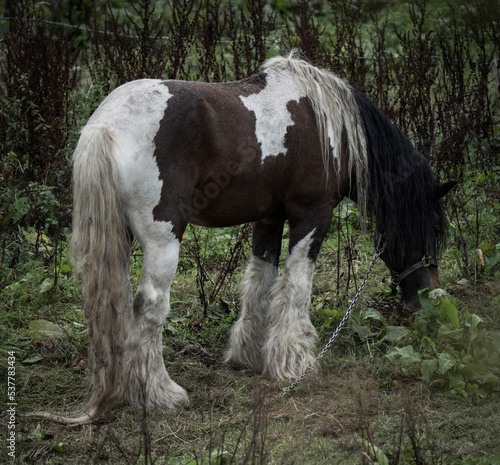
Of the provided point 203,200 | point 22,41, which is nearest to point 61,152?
point 22,41

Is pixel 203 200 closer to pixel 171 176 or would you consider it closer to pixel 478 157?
pixel 171 176

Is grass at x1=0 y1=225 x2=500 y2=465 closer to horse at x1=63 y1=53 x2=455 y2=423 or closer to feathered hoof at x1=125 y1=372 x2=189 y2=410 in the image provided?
feathered hoof at x1=125 y1=372 x2=189 y2=410

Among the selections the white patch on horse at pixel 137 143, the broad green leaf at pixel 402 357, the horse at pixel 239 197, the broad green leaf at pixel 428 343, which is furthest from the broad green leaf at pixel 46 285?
the broad green leaf at pixel 428 343

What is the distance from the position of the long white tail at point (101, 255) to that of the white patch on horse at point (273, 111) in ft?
3.14

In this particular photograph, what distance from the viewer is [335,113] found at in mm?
4031

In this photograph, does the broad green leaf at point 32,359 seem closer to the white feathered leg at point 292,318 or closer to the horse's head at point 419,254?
Answer: the white feathered leg at point 292,318

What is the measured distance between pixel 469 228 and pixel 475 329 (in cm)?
212

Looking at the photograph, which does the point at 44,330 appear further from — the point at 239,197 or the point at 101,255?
the point at 239,197

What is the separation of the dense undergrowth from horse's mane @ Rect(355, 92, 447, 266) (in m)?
0.49

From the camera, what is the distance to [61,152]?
18.7ft

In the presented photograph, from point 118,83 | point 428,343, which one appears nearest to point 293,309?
point 428,343

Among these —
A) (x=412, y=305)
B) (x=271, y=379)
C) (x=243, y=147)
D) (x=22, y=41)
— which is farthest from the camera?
(x=22, y=41)

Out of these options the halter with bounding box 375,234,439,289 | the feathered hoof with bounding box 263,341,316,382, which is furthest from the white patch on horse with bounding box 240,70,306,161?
the feathered hoof with bounding box 263,341,316,382

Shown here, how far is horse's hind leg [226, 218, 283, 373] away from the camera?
4383 mm
